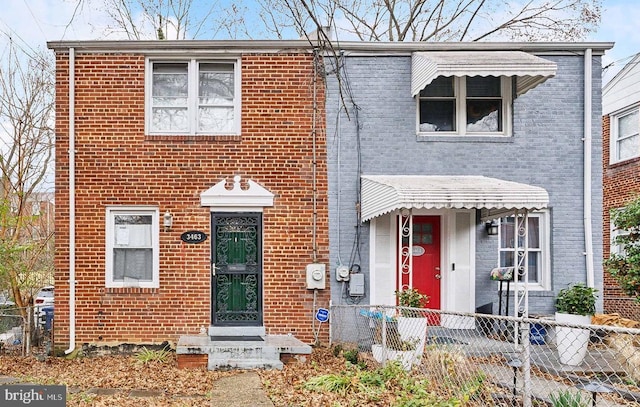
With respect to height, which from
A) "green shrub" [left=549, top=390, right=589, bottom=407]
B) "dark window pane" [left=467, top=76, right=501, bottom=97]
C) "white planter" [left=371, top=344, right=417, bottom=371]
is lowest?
"white planter" [left=371, top=344, right=417, bottom=371]

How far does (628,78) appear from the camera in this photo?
14.2 m

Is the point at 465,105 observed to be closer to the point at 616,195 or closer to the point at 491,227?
the point at 491,227

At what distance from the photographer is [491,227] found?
32.9ft

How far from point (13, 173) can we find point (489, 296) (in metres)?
11.3

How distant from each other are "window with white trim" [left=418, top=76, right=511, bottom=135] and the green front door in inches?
145

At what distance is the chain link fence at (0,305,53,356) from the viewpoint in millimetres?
10086

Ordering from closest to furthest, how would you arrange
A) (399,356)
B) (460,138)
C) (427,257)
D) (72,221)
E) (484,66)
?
(399,356)
(484,66)
(72,221)
(460,138)
(427,257)

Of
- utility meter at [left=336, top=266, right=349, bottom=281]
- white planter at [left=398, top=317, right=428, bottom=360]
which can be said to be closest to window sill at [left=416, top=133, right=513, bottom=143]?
utility meter at [left=336, top=266, right=349, bottom=281]

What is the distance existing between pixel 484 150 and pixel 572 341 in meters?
3.76

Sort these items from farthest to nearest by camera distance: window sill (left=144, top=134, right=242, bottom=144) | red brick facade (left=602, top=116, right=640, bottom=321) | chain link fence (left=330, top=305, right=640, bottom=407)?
red brick facade (left=602, top=116, right=640, bottom=321) < window sill (left=144, top=134, right=242, bottom=144) < chain link fence (left=330, top=305, right=640, bottom=407)

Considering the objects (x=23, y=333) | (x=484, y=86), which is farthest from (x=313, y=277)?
(x=23, y=333)

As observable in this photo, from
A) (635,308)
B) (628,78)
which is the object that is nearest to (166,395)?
(635,308)

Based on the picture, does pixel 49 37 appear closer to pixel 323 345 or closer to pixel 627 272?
pixel 323 345

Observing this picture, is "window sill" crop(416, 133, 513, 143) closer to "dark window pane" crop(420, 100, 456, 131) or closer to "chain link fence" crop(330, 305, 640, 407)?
"dark window pane" crop(420, 100, 456, 131)
